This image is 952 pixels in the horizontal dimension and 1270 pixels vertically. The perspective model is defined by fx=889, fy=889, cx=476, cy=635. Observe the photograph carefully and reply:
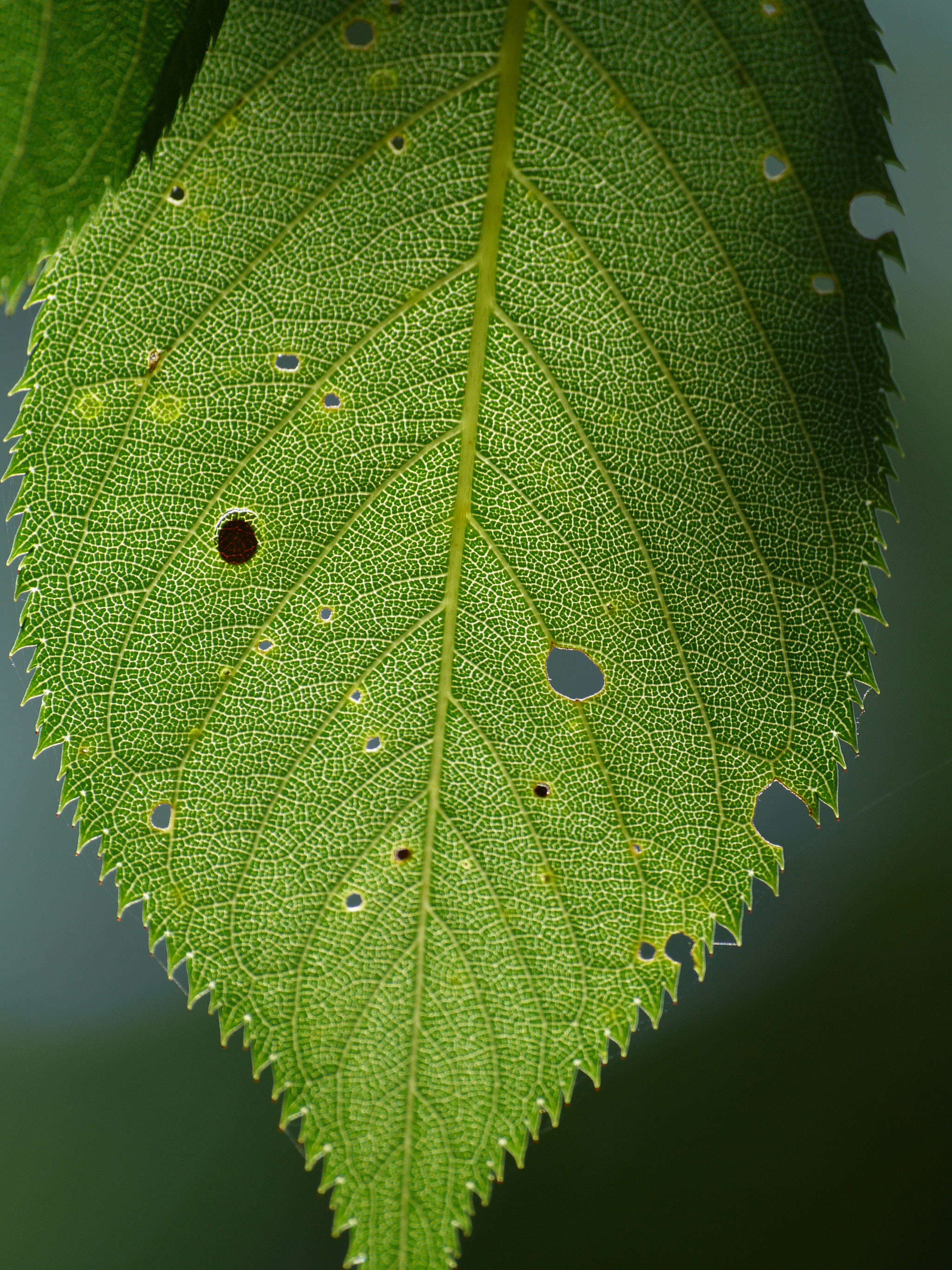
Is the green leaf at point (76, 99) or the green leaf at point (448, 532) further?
the green leaf at point (448, 532)

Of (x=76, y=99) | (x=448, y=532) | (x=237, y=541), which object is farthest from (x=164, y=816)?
(x=76, y=99)

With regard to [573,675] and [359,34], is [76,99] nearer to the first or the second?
[359,34]

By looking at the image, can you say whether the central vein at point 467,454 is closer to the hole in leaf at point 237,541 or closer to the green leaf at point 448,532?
the green leaf at point 448,532

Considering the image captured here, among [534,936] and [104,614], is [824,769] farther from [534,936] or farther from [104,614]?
[104,614]

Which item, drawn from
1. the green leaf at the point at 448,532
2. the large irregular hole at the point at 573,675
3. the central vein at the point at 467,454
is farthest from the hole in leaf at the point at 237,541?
the large irregular hole at the point at 573,675

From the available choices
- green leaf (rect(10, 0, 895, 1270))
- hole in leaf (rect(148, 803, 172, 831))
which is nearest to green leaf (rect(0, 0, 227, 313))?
green leaf (rect(10, 0, 895, 1270))

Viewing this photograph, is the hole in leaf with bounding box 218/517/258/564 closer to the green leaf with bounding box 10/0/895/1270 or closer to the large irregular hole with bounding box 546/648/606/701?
the green leaf with bounding box 10/0/895/1270

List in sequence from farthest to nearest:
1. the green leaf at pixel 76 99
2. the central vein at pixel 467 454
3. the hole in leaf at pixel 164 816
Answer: the hole in leaf at pixel 164 816 < the central vein at pixel 467 454 < the green leaf at pixel 76 99
